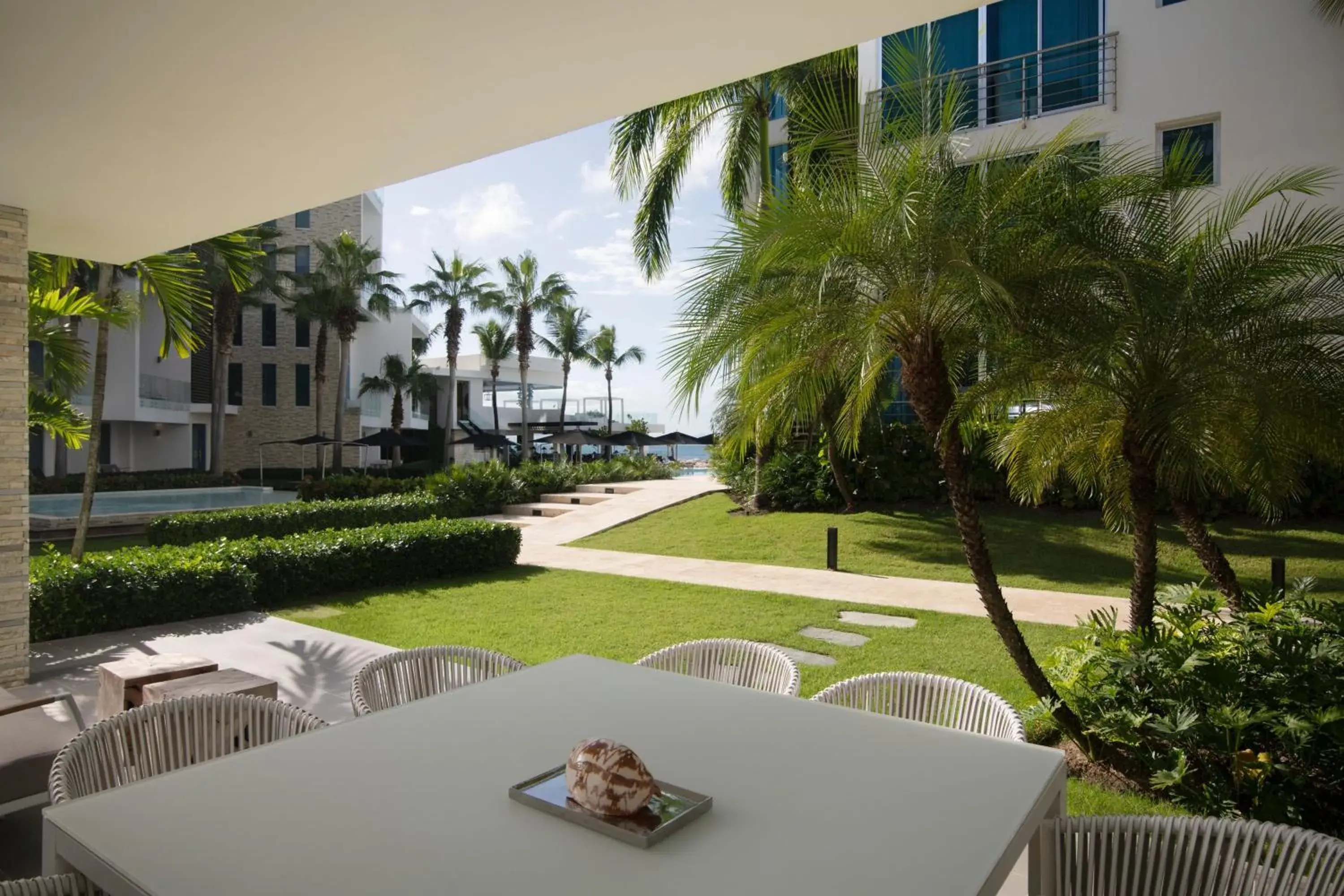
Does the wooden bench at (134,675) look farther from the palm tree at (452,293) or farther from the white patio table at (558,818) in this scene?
the palm tree at (452,293)

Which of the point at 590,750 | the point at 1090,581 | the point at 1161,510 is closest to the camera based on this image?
the point at 590,750

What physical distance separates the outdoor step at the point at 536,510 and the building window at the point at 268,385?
2233cm

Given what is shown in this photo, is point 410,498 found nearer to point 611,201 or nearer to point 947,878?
point 611,201

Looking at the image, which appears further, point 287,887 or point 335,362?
point 335,362

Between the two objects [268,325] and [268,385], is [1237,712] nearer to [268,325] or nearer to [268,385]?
[268,385]

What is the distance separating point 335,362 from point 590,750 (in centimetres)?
3937

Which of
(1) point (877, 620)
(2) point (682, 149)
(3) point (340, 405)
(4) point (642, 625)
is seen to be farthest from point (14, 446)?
(3) point (340, 405)

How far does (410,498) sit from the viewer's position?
52.3 ft

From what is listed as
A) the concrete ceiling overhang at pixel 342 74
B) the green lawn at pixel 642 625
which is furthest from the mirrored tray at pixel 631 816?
the green lawn at pixel 642 625

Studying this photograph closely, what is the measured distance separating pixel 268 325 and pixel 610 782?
39.7 meters

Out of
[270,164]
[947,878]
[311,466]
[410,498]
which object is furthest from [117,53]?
[311,466]

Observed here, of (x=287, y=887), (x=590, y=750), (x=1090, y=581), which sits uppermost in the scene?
(x=590, y=750)

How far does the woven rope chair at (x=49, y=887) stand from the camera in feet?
6.11

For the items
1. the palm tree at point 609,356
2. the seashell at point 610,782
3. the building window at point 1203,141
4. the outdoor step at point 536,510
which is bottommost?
the outdoor step at point 536,510
